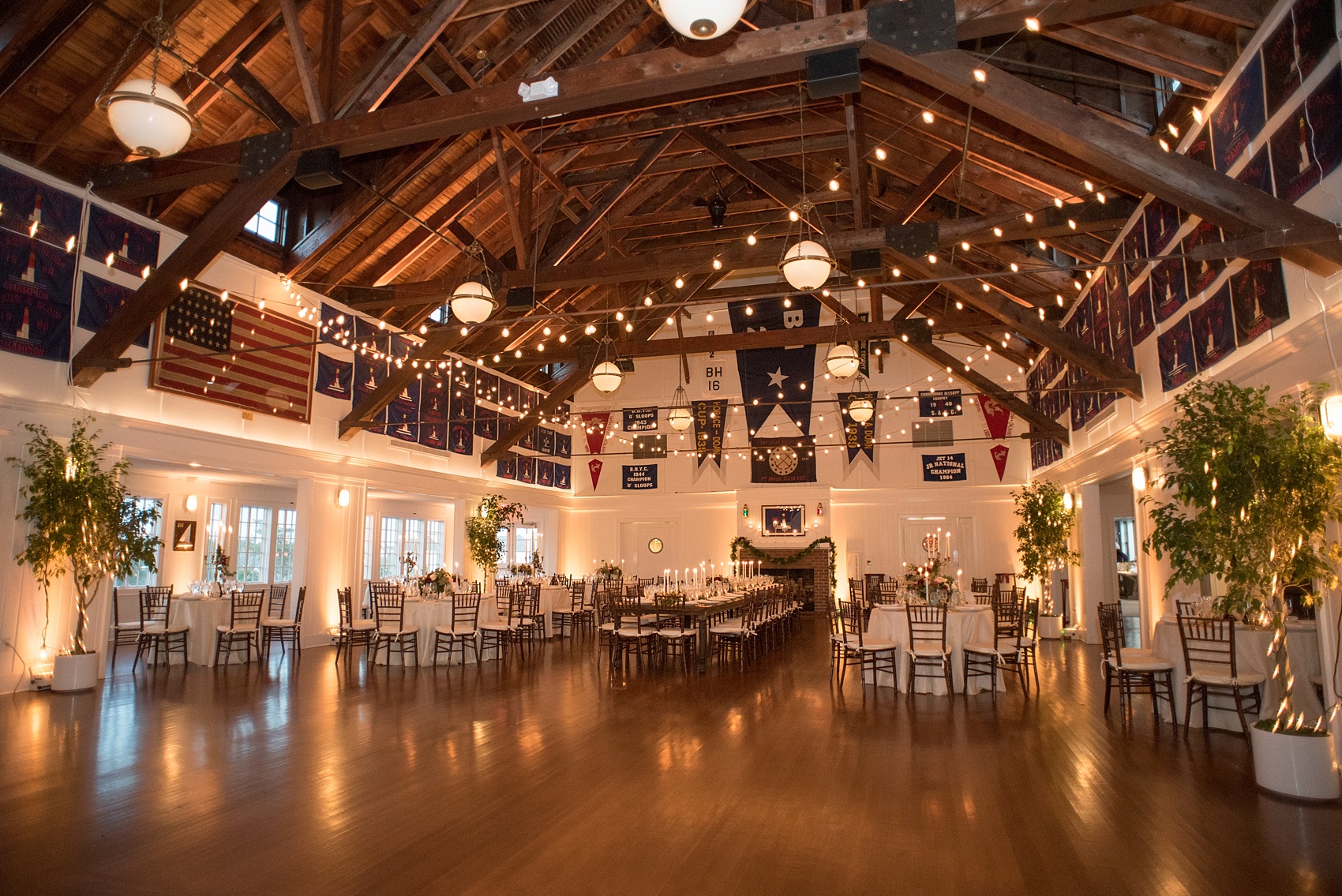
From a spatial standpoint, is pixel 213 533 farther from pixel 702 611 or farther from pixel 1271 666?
pixel 1271 666

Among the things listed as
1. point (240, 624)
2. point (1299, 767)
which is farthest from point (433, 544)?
point (1299, 767)

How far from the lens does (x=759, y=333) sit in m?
14.7

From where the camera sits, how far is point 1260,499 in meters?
4.66

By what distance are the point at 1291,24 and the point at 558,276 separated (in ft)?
25.6

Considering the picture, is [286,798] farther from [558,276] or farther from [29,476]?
[558,276]

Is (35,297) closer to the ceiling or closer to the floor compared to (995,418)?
closer to the floor

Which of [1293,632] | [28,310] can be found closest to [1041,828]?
[1293,632]

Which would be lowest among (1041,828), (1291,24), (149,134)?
(1041,828)

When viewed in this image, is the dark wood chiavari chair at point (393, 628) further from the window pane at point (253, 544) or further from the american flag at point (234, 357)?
the window pane at point (253, 544)

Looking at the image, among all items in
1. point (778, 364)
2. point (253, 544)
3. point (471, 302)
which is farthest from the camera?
point (778, 364)

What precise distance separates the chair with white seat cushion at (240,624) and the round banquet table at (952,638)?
24.2 ft

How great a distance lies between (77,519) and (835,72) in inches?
313

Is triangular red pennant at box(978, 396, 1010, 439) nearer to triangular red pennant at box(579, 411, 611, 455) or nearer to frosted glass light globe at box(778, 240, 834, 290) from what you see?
triangular red pennant at box(579, 411, 611, 455)

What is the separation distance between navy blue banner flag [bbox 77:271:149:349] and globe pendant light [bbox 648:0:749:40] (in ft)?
25.8
